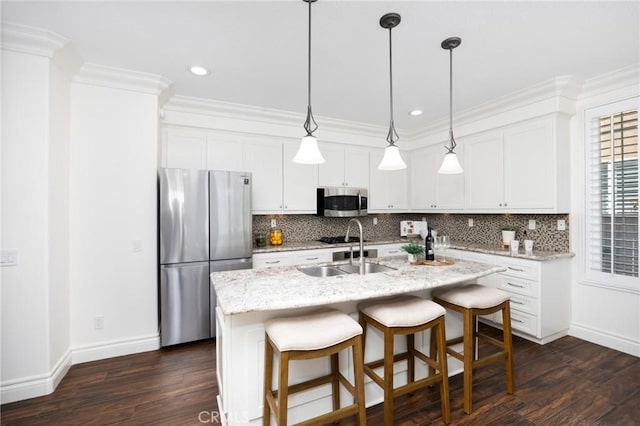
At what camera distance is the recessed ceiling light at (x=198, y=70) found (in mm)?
2617

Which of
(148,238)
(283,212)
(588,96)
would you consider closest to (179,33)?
(148,238)

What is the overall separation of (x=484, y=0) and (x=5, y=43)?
321cm

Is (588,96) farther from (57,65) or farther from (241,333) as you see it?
(57,65)

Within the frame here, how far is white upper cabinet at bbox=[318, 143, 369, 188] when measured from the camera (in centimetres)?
427

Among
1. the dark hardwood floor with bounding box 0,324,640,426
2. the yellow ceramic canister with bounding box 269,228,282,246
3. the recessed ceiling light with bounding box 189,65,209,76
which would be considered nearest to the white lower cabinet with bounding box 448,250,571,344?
the dark hardwood floor with bounding box 0,324,640,426

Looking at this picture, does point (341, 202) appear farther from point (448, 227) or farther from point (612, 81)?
point (612, 81)

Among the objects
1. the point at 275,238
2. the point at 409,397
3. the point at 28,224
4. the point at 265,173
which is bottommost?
the point at 409,397

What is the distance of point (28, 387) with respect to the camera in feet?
6.98

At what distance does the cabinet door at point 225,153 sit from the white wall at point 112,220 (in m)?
0.75

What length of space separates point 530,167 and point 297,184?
2743 millimetres

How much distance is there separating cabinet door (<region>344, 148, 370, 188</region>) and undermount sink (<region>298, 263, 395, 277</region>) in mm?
2202

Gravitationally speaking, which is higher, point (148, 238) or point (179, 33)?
point (179, 33)

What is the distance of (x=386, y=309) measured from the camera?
1.83m

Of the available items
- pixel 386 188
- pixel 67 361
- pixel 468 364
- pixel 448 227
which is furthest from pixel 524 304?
pixel 67 361
